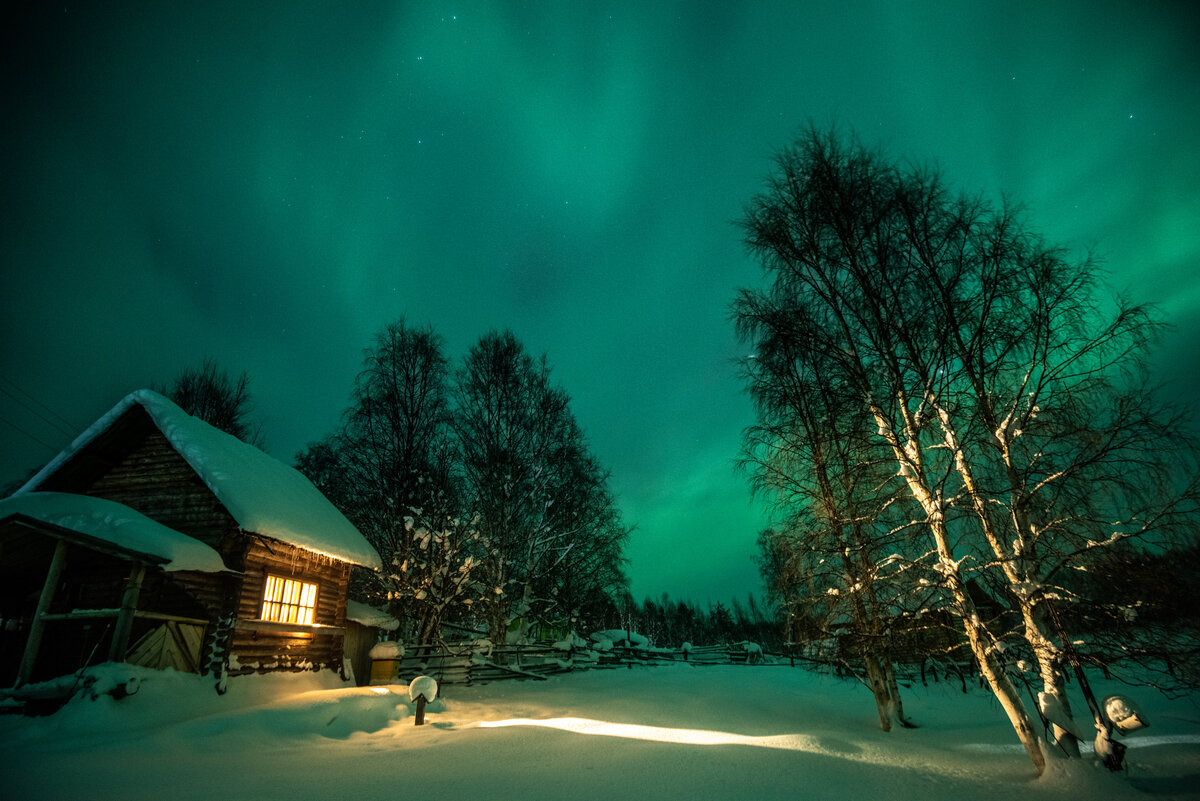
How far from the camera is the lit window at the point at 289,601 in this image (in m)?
11.9

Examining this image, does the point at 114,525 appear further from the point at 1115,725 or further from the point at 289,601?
the point at 1115,725

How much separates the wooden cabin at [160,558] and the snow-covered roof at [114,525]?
3 centimetres

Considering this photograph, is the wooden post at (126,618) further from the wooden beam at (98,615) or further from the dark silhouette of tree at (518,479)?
the dark silhouette of tree at (518,479)

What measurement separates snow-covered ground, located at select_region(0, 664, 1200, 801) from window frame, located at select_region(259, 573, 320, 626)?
5.15 ft

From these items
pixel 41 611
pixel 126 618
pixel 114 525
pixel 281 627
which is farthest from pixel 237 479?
pixel 281 627

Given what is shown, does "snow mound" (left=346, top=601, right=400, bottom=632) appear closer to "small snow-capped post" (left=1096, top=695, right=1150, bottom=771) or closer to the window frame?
the window frame

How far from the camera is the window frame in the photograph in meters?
11.8

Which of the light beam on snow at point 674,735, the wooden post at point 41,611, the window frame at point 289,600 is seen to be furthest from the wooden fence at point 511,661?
the wooden post at point 41,611

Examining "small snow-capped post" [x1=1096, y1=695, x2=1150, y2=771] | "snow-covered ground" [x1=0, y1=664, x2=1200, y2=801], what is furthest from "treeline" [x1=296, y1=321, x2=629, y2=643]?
"small snow-capped post" [x1=1096, y1=695, x2=1150, y2=771]

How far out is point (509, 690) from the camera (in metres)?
15.4

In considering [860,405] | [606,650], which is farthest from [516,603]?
[860,405]

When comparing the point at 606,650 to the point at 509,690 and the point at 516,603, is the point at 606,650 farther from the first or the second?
the point at 509,690

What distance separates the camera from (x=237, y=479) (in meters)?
Answer: 11.0

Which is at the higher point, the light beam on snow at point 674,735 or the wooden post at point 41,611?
the wooden post at point 41,611
